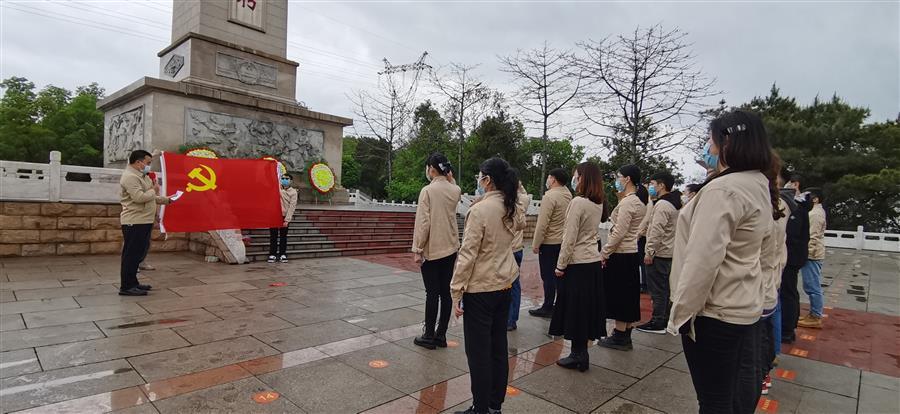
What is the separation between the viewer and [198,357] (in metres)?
3.56

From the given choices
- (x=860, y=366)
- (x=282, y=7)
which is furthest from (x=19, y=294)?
(x=282, y=7)

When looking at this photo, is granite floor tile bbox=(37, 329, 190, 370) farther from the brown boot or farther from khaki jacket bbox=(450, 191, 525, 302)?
the brown boot

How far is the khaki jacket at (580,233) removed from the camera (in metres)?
3.66

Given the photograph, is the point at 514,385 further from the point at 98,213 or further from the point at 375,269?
the point at 98,213

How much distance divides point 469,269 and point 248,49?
1299 centimetres

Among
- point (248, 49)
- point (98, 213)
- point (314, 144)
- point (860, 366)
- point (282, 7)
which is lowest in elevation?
point (860, 366)

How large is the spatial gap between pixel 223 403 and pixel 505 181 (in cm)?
226

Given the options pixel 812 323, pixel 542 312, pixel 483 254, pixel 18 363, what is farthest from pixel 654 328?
pixel 18 363

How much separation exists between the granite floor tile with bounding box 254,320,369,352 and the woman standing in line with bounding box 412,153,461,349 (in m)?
0.82

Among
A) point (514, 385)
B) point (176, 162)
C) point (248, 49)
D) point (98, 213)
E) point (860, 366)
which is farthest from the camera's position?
point (248, 49)

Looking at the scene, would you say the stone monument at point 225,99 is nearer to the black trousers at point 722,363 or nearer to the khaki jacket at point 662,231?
the khaki jacket at point 662,231

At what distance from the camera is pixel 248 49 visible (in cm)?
1302

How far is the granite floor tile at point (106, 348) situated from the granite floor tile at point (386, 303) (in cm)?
199

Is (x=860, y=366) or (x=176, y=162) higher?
(x=176, y=162)
